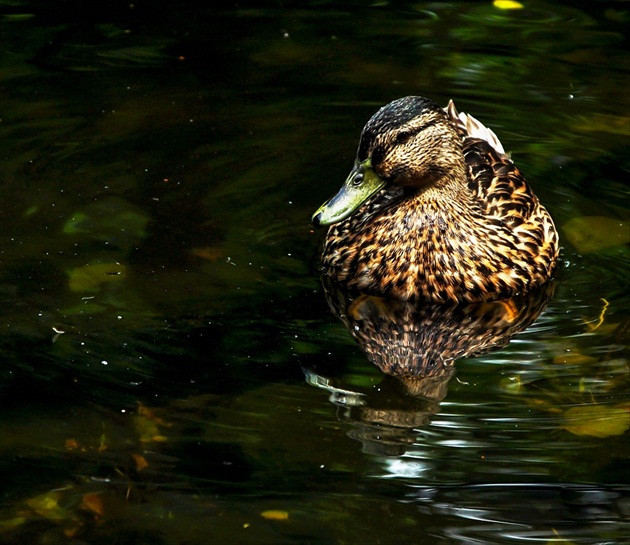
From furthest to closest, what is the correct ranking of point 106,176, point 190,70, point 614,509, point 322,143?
point 190,70 < point 322,143 < point 106,176 < point 614,509

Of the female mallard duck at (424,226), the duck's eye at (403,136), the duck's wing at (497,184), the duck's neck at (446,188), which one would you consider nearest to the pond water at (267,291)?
the female mallard duck at (424,226)

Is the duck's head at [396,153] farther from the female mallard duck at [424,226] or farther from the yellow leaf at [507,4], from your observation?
the yellow leaf at [507,4]

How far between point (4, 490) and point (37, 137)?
447 cm

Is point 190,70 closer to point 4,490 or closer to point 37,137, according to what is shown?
point 37,137

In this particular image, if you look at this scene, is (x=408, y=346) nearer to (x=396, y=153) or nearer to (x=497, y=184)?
(x=396, y=153)

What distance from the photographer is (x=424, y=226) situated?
8.66m

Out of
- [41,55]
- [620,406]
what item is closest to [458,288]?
[620,406]

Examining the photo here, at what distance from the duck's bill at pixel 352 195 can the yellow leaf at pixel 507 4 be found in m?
5.10

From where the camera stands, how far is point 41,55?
1173 cm

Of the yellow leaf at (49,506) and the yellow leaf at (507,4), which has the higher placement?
the yellow leaf at (507,4)

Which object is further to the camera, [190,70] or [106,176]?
[190,70]

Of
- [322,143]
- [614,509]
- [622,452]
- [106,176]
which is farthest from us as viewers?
[322,143]

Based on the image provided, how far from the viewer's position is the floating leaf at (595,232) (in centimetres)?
907

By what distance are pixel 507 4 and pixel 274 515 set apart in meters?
7.92
